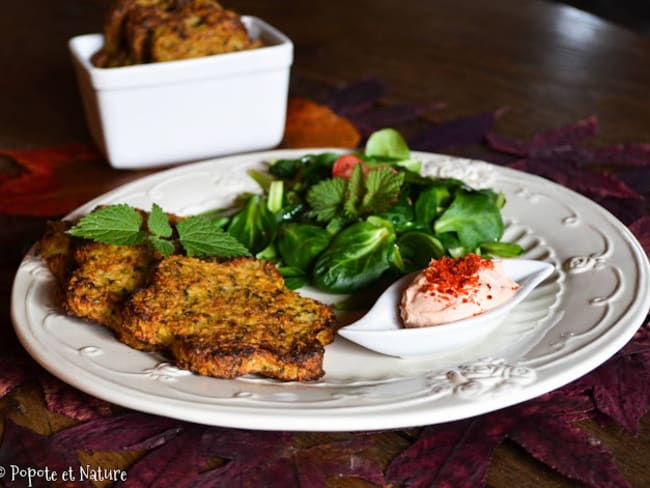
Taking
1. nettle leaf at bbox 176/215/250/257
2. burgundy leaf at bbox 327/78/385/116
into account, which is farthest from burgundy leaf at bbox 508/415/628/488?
burgundy leaf at bbox 327/78/385/116

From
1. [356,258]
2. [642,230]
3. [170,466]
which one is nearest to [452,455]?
[170,466]

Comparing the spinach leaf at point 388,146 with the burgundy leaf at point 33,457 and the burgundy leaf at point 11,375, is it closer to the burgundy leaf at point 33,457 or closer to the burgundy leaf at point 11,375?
the burgundy leaf at point 11,375

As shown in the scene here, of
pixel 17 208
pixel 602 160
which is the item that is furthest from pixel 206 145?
pixel 602 160

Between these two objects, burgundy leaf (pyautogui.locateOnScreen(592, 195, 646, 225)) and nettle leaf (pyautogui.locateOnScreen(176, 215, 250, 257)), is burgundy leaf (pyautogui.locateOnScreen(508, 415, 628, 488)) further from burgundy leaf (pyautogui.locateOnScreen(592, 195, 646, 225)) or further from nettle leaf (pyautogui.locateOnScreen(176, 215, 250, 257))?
burgundy leaf (pyautogui.locateOnScreen(592, 195, 646, 225))

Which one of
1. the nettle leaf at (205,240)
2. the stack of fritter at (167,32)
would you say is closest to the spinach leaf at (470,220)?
the nettle leaf at (205,240)

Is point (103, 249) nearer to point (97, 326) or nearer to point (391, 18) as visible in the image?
point (97, 326)

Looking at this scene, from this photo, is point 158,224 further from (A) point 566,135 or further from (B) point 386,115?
(A) point 566,135
